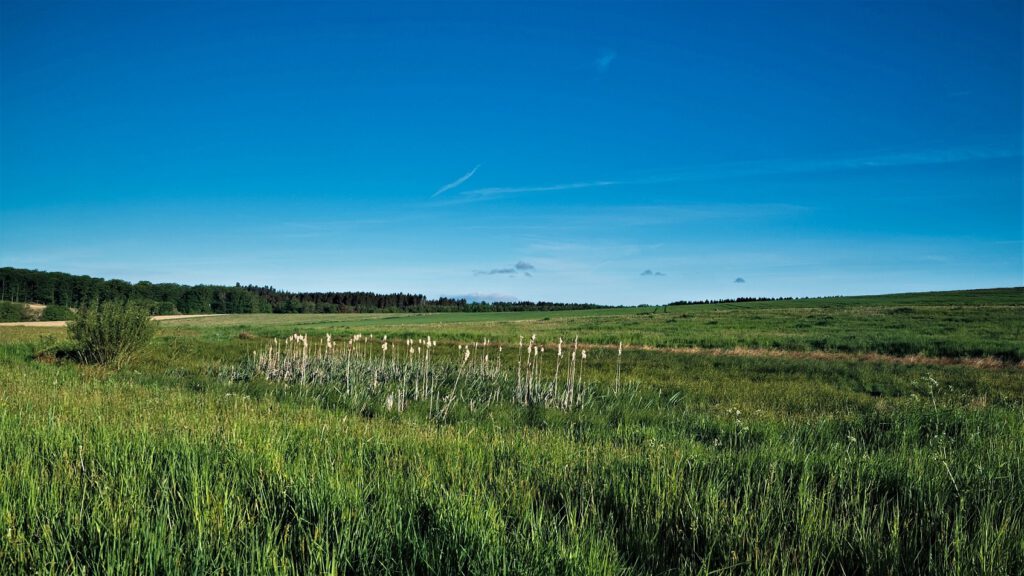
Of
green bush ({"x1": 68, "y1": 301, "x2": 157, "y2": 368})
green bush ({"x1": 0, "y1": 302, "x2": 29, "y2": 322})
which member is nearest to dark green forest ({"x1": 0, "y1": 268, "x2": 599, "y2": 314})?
green bush ({"x1": 0, "y1": 302, "x2": 29, "y2": 322})

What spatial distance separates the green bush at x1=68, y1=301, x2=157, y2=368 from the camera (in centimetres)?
1595

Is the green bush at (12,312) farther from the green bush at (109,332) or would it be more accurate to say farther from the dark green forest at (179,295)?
the green bush at (109,332)

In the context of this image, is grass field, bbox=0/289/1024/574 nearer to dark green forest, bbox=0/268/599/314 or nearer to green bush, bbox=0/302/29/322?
green bush, bbox=0/302/29/322

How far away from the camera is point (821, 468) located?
4531mm

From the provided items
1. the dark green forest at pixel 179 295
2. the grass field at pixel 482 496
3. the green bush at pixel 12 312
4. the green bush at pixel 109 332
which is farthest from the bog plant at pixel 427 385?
the dark green forest at pixel 179 295

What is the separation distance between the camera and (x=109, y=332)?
15984mm

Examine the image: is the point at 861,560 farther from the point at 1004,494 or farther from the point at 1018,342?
the point at 1018,342

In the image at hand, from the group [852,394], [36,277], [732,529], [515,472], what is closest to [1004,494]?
[732,529]

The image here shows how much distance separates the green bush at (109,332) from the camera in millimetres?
15953

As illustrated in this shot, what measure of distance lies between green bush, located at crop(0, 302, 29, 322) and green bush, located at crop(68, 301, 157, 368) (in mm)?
68035

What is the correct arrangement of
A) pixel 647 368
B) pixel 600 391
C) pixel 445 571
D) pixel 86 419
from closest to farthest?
pixel 445 571
pixel 86 419
pixel 600 391
pixel 647 368

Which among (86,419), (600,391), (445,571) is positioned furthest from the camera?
(600,391)

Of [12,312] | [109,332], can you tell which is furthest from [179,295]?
[109,332]

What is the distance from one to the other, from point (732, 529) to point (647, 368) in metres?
15.9
